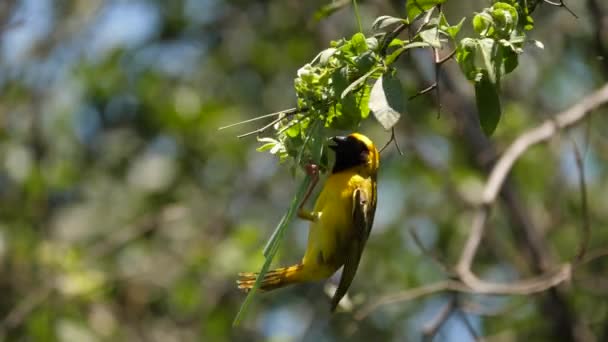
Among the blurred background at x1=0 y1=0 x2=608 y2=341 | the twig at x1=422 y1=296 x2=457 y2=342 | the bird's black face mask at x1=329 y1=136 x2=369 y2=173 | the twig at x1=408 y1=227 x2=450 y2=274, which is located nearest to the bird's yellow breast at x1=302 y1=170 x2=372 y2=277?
the bird's black face mask at x1=329 y1=136 x2=369 y2=173

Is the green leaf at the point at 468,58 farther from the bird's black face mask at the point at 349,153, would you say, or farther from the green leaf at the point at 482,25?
the bird's black face mask at the point at 349,153

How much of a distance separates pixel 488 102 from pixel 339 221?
1.43 metres

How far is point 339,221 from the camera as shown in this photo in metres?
3.27

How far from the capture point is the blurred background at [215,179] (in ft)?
18.9

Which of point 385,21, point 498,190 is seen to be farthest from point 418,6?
point 498,190

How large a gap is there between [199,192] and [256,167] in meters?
0.43

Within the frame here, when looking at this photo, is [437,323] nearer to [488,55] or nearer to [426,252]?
[426,252]

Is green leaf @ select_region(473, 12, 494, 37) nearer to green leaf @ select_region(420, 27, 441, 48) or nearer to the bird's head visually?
green leaf @ select_region(420, 27, 441, 48)

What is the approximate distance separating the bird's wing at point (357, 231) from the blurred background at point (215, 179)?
2.19 m

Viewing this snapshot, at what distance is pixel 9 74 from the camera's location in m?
6.69

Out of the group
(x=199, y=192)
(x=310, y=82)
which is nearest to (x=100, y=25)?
(x=199, y=192)

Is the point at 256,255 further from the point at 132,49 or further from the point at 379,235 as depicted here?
the point at 132,49

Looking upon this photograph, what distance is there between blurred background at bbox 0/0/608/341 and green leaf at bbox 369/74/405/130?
3635mm

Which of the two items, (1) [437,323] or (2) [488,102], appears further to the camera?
(1) [437,323]
